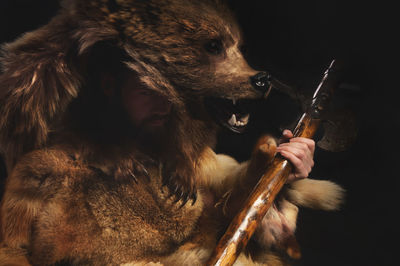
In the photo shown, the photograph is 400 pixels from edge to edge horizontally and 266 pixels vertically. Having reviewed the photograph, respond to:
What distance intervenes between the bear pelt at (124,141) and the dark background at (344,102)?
0.25 ft

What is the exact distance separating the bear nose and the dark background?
0.14ft

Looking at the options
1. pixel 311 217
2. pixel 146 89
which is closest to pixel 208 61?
pixel 146 89

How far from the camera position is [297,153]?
1.03 m

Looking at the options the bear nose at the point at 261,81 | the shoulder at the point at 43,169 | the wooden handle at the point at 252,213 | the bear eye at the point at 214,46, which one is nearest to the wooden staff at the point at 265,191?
the wooden handle at the point at 252,213

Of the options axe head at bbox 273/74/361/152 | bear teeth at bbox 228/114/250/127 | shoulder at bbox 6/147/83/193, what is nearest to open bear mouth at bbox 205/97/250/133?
bear teeth at bbox 228/114/250/127

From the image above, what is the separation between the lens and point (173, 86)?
1073 mm

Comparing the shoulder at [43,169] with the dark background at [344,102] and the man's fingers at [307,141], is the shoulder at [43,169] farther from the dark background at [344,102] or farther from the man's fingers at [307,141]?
the man's fingers at [307,141]

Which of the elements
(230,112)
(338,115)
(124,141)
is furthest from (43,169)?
(338,115)

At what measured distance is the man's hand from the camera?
3.38 ft

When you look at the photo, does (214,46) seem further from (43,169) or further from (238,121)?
(43,169)

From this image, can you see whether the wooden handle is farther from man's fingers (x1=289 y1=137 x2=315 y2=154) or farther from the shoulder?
the shoulder

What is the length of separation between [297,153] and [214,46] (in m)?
0.48

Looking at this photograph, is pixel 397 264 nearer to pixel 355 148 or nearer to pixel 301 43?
pixel 355 148

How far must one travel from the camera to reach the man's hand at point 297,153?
1029 mm
